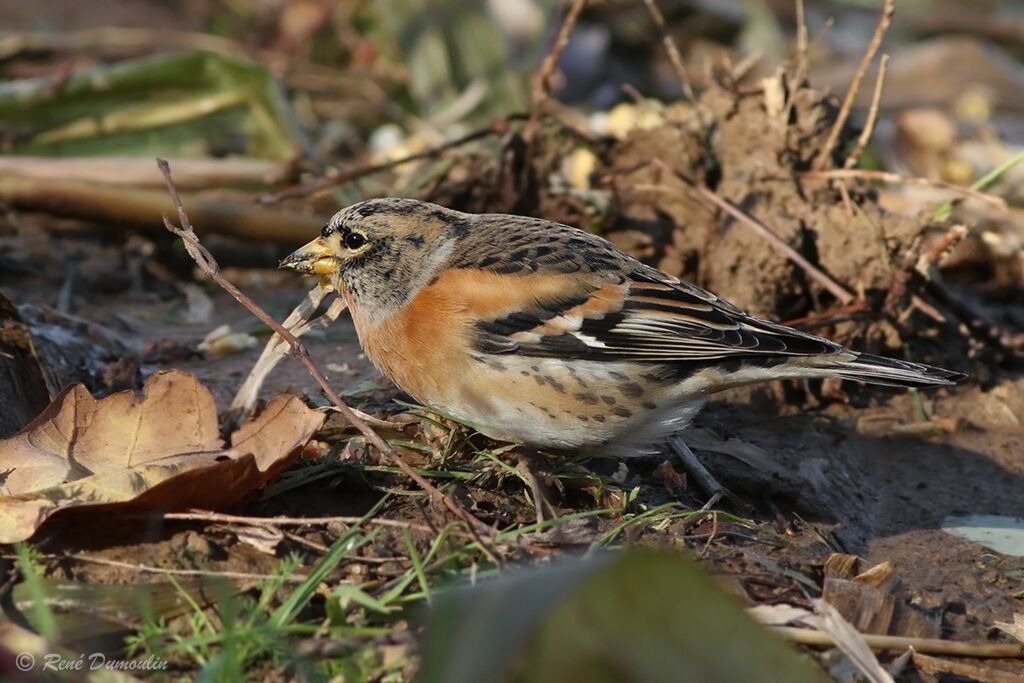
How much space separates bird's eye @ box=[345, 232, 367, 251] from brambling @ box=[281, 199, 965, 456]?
12.0 inches

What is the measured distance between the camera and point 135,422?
342cm

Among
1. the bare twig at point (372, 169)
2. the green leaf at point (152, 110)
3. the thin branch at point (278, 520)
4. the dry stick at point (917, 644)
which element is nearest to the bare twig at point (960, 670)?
the dry stick at point (917, 644)

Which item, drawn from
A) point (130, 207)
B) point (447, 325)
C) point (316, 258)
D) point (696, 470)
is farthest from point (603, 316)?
point (130, 207)

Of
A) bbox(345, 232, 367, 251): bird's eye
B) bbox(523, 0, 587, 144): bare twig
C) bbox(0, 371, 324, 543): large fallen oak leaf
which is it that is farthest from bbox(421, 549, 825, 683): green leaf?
bbox(523, 0, 587, 144): bare twig

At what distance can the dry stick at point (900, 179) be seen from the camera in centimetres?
462

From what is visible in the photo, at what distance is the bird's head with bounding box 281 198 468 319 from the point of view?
4148 mm

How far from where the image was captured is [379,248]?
13.9ft

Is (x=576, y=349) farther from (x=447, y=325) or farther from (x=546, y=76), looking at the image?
(x=546, y=76)

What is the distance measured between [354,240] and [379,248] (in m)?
0.10

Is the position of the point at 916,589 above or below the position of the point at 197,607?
below

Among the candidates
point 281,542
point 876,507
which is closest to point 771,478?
point 876,507

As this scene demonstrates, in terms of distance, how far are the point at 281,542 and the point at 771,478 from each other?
174 cm

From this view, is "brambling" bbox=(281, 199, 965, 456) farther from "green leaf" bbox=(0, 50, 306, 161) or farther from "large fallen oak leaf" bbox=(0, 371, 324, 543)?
"green leaf" bbox=(0, 50, 306, 161)

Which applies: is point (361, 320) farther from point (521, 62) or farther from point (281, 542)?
point (521, 62)
